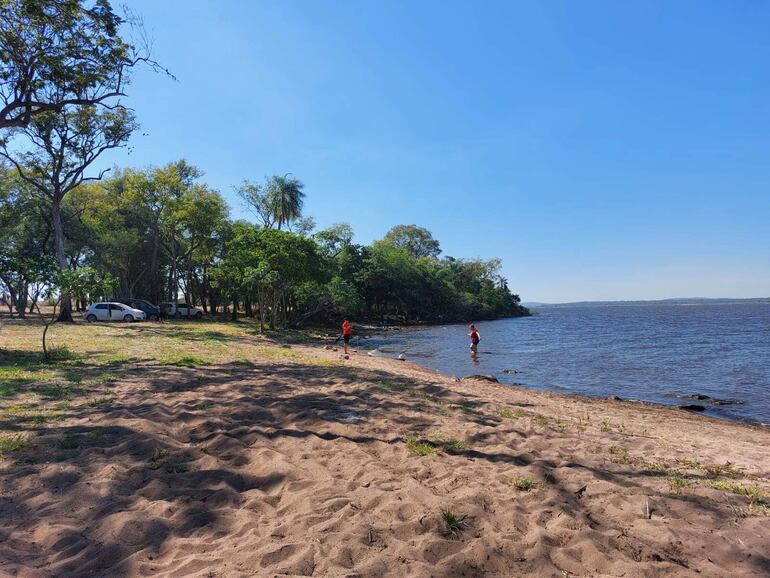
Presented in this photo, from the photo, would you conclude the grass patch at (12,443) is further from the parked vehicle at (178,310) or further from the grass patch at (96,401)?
the parked vehicle at (178,310)

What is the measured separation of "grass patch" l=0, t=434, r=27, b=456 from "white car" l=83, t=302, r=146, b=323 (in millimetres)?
29310

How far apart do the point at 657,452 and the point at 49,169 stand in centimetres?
3460

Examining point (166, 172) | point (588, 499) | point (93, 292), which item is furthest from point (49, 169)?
point (588, 499)

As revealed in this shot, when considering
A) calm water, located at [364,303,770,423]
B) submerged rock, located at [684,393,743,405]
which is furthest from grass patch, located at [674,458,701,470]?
submerged rock, located at [684,393,743,405]

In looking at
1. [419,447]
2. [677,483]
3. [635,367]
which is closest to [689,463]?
[677,483]

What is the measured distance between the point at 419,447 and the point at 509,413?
3327 mm

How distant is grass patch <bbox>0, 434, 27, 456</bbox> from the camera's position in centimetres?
502

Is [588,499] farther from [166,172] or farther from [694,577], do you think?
[166,172]

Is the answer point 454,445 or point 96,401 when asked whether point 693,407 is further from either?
point 96,401

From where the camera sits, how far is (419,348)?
98.3ft

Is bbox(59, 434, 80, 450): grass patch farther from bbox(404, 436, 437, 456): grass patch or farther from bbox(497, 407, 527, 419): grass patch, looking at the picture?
bbox(497, 407, 527, 419): grass patch

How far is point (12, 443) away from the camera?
5.19 metres

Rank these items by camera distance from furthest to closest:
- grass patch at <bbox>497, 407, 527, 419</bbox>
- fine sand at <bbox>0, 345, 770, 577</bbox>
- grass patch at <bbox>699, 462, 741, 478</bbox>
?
grass patch at <bbox>497, 407, 527, 419</bbox>
grass patch at <bbox>699, 462, 741, 478</bbox>
fine sand at <bbox>0, 345, 770, 577</bbox>

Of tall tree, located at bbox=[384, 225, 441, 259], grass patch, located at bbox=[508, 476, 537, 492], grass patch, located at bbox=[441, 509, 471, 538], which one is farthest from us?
tall tree, located at bbox=[384, 225, 441, 259]
